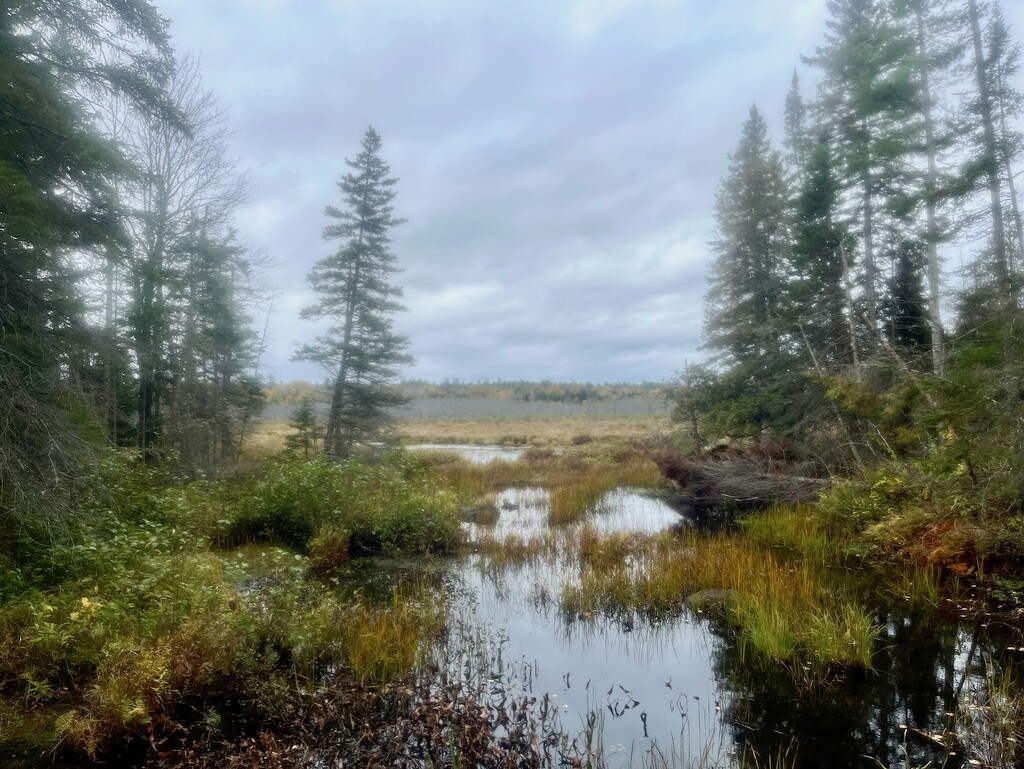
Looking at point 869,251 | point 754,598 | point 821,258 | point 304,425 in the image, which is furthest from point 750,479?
point 304,425

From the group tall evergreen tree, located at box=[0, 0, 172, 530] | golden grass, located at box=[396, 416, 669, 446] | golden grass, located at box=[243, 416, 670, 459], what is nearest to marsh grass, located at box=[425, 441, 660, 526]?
golden grass, located at box=[243, 416, 670, 459]

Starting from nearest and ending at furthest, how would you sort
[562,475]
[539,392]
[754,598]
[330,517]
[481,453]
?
[754,598] → [330,517] → [562,475] → [481,453] → [539,392]

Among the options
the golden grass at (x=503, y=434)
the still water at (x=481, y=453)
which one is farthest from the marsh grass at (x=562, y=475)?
the golden grass at (x=503, y=434)

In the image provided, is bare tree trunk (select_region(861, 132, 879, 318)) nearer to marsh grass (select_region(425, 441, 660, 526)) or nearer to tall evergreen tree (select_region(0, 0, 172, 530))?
marsh grass (select_region(425, 441, 660, 526))

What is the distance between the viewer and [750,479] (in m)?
13.5

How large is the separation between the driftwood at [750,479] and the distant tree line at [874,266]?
0.97 metres

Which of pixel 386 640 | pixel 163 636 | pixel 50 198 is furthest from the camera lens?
pixel 50 198

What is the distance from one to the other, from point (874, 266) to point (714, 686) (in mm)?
13549

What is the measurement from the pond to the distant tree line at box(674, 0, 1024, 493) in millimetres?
2564

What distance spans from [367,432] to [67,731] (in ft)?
57.9

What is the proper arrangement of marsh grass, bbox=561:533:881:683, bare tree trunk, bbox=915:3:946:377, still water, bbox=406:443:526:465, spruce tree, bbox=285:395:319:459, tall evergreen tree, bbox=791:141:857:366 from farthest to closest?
still water, bbox=406:443:526:465 < spruce tree, bbox=285:395:319:459 < tall evergreen tree, bbox=791:141:857:366 < bare tree trunk, bbox=915:3:946:377 < marsh grass, bbox=561:533:881:683

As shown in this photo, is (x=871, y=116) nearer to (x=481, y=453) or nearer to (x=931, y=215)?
(x=931, y=215)

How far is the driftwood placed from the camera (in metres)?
13.0

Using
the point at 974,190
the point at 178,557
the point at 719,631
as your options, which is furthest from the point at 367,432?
the point at 974,190
